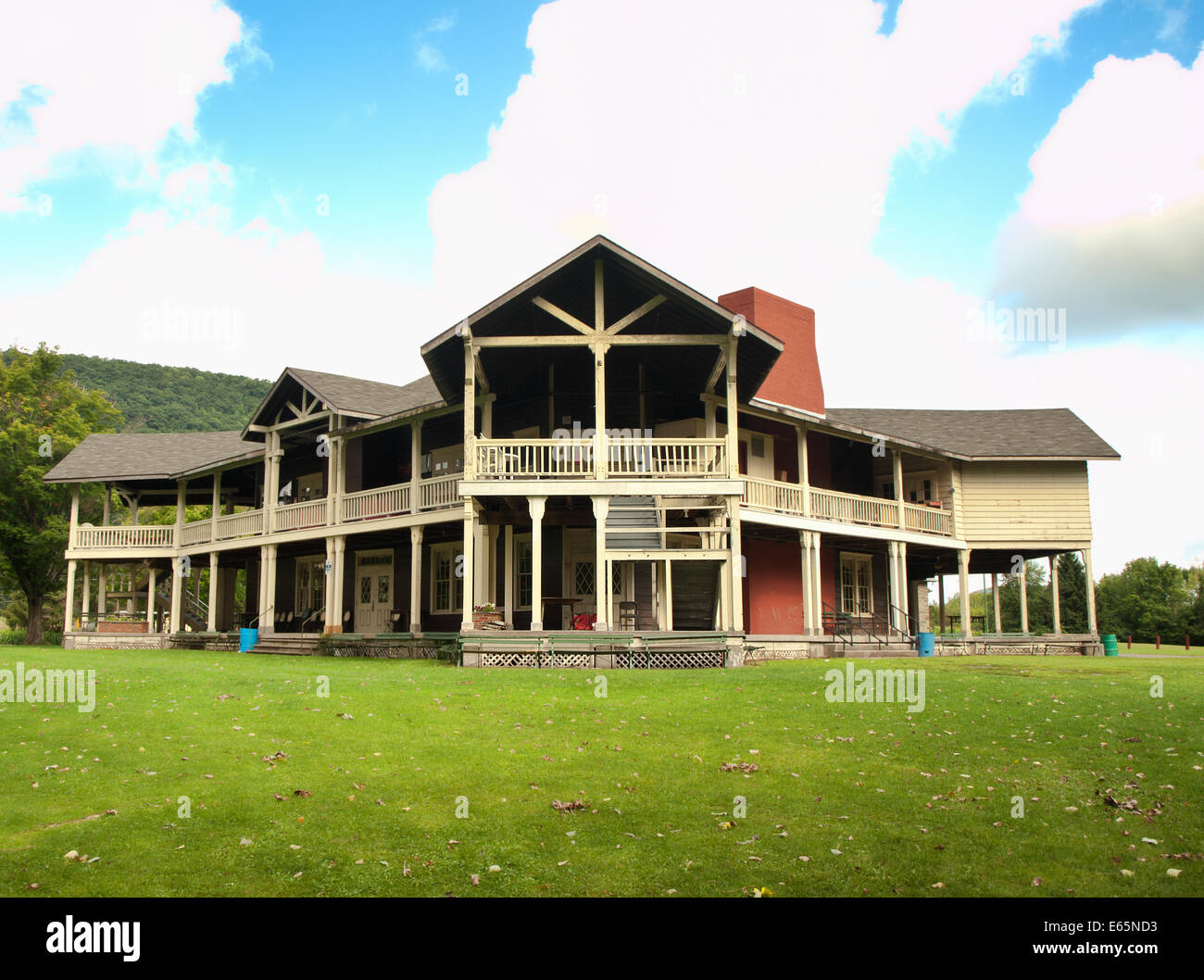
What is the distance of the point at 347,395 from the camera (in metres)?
27.3

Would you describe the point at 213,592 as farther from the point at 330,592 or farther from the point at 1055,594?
the point at 1055,594

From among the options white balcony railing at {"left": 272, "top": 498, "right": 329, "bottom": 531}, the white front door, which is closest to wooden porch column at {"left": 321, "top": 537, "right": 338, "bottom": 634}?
white balcony railing at {"left": 272, "top": 498, "right": 329, "bottom": 531}

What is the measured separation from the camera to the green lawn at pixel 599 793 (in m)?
6.58

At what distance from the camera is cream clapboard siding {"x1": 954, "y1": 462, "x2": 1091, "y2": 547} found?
29375 mm

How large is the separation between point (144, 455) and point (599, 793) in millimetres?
31285

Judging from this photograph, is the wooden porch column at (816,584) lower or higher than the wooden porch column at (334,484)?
lower

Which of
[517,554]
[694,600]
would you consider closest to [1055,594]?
[694,600]

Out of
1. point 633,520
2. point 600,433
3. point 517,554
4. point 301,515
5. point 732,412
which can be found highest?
point 732,412

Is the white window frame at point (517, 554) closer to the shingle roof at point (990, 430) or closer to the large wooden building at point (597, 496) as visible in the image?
the large wooden building at point (597, 496)

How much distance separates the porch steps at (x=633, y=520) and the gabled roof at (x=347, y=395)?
21.4 ft

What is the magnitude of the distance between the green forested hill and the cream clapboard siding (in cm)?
6630

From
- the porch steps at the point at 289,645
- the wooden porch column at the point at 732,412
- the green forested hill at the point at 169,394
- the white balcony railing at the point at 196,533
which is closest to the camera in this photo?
the wooden porch column at the point at 732,412

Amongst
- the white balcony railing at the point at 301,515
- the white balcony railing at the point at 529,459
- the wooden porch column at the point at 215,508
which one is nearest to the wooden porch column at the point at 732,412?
the white balcony railing at the point at 529,459
